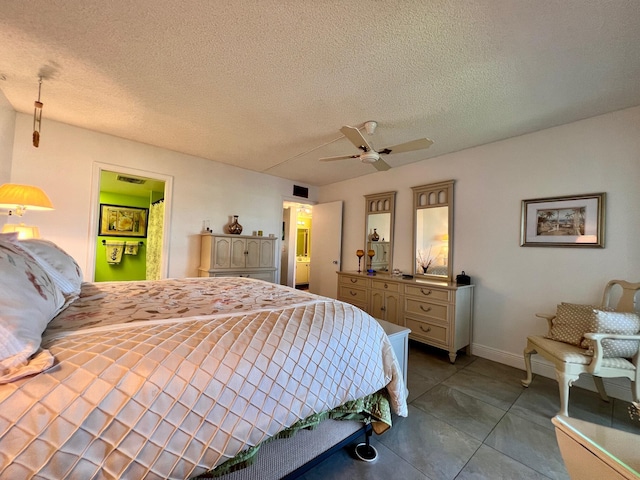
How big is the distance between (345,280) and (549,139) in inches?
116

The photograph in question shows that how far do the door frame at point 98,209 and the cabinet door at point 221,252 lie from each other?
0.66 m

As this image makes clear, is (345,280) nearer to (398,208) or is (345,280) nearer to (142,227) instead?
(398,208)

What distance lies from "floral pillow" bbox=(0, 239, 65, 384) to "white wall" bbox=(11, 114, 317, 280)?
2.49m

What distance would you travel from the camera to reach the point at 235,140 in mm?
3162

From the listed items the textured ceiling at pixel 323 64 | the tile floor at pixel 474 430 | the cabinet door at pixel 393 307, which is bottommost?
the tile floor at pixel 474 430

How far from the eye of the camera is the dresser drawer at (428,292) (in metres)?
2.87

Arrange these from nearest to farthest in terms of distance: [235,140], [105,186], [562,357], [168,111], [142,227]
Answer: [562,357]
[168,111]
[235,140]
[105,186]
[142,227]

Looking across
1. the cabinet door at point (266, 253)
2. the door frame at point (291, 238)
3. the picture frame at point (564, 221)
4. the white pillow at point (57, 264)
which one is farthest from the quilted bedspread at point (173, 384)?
the door frame at point (291, 238)

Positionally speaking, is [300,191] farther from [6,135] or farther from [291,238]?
[6,135]

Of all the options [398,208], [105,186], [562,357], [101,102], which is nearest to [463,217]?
[398,208]

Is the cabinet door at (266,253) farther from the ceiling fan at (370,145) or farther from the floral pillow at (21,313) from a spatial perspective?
the floral pillow at (21,313)

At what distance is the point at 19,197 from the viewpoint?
6.68ft

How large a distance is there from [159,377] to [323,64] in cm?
202

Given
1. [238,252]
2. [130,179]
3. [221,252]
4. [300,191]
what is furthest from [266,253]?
[130,179]
